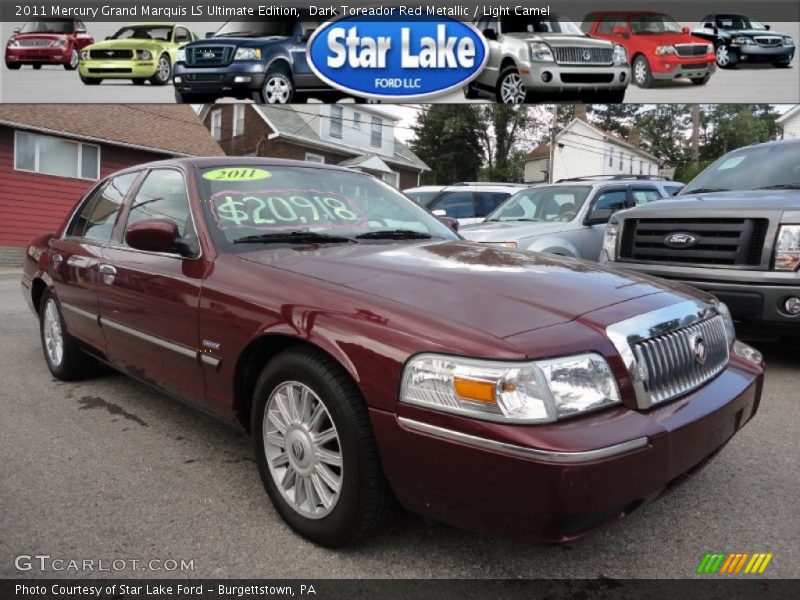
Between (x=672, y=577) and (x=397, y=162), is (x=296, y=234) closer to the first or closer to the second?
(x=672, y=577)

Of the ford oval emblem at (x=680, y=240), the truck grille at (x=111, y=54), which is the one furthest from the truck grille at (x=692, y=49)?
the truck grille at (x=111, y=54)

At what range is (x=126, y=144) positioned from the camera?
1972 centimetres

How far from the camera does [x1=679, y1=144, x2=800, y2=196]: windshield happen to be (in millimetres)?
5688

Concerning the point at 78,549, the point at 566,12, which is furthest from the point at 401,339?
the point at 566,12

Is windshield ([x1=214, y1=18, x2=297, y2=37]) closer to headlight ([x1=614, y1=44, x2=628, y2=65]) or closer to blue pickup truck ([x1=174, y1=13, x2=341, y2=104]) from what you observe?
blue pickup truck ([x1=174, y1=13, x2=341, y2=104])

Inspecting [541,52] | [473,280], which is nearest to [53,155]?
[541,52]

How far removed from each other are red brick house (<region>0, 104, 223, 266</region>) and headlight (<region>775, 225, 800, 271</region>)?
18.4 metres

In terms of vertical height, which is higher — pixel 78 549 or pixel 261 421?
pixel 261 421

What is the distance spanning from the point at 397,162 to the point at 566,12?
23.0 meters

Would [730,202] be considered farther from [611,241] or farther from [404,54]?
[404,54]

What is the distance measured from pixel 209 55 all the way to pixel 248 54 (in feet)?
2.61

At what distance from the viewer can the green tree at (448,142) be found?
197 feet

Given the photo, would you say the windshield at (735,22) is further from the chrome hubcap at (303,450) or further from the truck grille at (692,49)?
the chrome hubcap at (303,450)

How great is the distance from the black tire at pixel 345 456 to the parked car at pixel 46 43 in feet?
47.7
